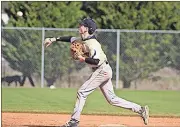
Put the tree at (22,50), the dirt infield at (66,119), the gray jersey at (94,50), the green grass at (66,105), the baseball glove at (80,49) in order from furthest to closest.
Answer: the tree at (22,50) → the green grass at (66,105) → the dirt infield at (66,119) → the baseball glove at (80,49) → the gray jersey at (94,50)

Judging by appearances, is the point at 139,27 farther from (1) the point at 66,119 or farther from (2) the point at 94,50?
(2) the point at 94,50

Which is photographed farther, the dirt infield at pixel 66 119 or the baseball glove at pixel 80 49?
the dirt infield at pixel 66 119

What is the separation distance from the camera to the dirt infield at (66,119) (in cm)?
968

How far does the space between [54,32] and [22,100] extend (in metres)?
6.91

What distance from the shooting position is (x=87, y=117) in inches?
443

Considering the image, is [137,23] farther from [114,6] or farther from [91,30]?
[91,30]

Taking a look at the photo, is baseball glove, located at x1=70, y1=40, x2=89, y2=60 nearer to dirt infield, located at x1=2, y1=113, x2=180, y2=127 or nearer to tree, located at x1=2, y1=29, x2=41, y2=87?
dirt infield, located at x1=2, y1=113, x2=180, y2=127

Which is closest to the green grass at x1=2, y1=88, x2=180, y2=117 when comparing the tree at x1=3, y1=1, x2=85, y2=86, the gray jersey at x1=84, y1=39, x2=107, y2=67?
the gray jersey at x1=84, y1=39, x2=107, y2=67

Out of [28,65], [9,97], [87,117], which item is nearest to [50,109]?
[87,117]

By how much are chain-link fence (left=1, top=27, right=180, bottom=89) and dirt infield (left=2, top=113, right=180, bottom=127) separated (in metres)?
10.0

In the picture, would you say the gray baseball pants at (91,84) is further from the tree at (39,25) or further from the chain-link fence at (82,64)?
the tree at (39,25)

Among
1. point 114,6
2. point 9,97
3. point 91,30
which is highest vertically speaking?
point 114,6

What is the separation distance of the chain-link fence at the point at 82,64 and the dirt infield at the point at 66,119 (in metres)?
10.0

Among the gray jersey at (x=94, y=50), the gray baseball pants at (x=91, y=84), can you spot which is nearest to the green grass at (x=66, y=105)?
the gray baseball pants at (x=91, y=84)
